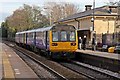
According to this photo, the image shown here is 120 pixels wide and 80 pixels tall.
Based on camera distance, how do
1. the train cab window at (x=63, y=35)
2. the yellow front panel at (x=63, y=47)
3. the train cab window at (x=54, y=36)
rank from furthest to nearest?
the train cab window at (x=63, y=35) < the train cab window at (x=54, y=36) < the yellow front panel at (x=63, y=47)

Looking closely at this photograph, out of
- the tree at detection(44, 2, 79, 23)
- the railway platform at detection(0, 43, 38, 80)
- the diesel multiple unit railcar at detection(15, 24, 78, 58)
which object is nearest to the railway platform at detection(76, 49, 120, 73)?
the diesel multiple unit railcar at detection(15, 24, 78, 58)

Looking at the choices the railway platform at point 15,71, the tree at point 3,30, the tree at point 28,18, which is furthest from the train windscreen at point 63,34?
the tree at point 3,30

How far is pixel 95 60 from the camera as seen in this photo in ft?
75.6

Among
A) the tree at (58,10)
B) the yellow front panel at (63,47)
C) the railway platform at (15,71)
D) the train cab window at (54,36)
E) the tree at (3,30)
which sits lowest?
the railway platform at (15,71)

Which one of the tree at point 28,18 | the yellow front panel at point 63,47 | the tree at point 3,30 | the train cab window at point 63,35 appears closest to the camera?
the yellow front panel at point 63,47

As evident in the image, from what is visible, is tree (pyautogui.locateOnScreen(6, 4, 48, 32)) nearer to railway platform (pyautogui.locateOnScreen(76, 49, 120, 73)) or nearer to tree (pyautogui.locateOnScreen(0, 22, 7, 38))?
tree (pyautogui.locateOnScreen(0, 22, 7, 38))

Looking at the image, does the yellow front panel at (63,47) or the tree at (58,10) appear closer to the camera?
the yellow front panel at (63,47)

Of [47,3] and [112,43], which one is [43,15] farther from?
[112,43]

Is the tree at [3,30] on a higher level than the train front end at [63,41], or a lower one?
higher

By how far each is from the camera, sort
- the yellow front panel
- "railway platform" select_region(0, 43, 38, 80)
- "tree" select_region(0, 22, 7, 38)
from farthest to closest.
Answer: "tree" select_region(0, 22, 7, 38) → the yellow front panel → "railway platform" select_region(0, 43, 38, 80)

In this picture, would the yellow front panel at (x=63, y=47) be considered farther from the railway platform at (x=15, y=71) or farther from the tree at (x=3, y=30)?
the tree at (x=3, y=30)

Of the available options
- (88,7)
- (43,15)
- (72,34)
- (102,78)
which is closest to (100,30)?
(88,7)

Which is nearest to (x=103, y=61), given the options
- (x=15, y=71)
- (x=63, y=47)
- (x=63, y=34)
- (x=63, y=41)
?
(x=63, y=47)

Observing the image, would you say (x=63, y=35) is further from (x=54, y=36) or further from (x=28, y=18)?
(x=28, y=18)
